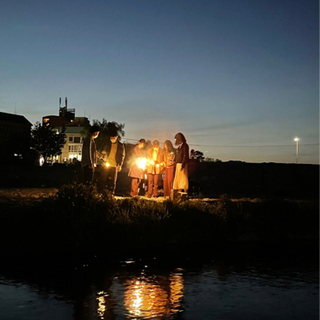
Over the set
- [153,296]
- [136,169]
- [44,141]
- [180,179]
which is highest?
[44,141]

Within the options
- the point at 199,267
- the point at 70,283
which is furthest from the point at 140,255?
the point at 70,283

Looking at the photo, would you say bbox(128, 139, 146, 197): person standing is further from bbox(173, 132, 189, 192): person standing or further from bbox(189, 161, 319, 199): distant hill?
bbox(189, 161, 319, 199): distant hill

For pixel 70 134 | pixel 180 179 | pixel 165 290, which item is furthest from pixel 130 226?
pixel 70 134

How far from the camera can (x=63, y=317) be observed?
18.9 feet

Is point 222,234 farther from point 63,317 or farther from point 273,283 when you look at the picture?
point 63,317

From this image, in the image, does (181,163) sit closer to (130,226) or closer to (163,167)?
(163,167)

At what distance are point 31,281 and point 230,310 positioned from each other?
10.6ft

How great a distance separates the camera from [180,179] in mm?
15227

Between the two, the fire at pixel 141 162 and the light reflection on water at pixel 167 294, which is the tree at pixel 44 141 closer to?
the fire at pixel 141 162

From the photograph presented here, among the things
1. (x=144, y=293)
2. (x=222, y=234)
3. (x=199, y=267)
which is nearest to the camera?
(x=144, y=293)

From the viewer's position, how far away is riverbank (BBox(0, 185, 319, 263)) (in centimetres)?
1017

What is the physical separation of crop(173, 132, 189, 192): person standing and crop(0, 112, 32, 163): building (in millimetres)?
52715

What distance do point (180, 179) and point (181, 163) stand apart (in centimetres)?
50

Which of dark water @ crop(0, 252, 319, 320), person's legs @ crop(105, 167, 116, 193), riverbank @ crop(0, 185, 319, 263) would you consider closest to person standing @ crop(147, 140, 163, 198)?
person's legs @ crop(105, 167, 116, 193)
